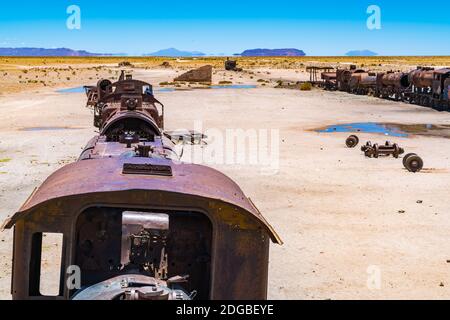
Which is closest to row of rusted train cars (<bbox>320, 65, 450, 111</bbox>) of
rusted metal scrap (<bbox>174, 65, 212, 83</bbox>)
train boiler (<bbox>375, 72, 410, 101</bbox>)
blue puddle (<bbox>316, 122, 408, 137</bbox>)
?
train boiler (<bbox>375, 72, 410, 101</bbox>)

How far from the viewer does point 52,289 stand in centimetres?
1082

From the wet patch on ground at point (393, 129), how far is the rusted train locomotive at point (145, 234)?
27.0m

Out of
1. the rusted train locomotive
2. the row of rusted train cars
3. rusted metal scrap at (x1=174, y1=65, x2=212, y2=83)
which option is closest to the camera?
the rusted train locomotive

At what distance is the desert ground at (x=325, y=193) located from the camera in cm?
1193

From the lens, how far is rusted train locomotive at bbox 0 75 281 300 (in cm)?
614

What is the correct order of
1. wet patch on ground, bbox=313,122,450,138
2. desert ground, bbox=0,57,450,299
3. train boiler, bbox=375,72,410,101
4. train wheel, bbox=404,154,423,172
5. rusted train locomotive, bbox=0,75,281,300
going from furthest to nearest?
train boiler, bbox=375,72,410,101, wet patch on ground, bbox=313,122,450,138, train wheel, bbox=404,154,423,172, desert ground, bbox=0,57,450,299, rusted train locomotive, bbox=0,75,281,300

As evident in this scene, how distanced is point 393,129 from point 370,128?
1.25 metres

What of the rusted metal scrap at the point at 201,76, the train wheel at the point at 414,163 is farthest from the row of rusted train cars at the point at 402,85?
the train wheel at the point at 414,163

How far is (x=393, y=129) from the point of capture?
34.9 meters

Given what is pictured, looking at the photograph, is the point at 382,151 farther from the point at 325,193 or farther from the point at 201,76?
the point at 201,76

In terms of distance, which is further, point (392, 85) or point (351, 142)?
point (392, 85)

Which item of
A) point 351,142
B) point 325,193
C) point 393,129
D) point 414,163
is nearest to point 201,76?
point 393,129

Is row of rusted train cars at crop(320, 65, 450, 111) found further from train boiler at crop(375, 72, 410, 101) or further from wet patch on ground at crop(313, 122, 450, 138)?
wet patch on ground at crop(313, 122, 450, 138)

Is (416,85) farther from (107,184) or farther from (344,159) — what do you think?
(107,184)
